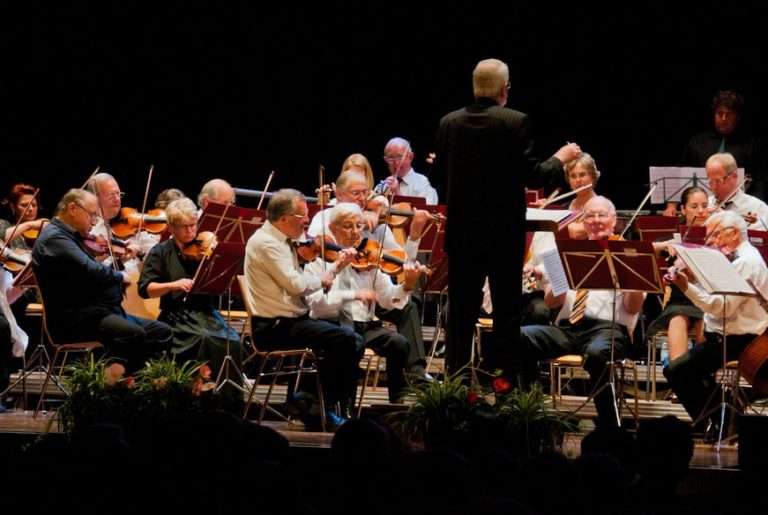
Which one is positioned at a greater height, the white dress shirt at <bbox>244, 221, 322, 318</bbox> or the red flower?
the white dress shirt at <bbox>244, 221, 322, 318</bbox>

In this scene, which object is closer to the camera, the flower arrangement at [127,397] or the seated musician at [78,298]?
the flower arrangement at [127,397]

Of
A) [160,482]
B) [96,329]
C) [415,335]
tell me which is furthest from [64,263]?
[160,482]

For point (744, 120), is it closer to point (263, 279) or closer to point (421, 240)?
point (421, 240)

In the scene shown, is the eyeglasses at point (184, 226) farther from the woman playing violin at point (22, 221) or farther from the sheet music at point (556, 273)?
the sheet music at point (556, 273)

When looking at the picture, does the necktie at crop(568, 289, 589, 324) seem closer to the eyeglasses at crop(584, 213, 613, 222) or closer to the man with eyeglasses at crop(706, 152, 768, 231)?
the eyeglasses at crop(584, 213, 613, 222)

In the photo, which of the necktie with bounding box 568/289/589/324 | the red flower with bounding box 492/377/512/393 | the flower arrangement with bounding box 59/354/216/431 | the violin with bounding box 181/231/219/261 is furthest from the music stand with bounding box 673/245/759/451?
the violin with bounding box 181/231/219/261

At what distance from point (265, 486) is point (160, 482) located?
271 mm

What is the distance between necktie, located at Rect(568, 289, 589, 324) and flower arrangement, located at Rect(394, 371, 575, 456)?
1.57 m

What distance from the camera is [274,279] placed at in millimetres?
5352

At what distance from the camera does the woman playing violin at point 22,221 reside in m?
6.64

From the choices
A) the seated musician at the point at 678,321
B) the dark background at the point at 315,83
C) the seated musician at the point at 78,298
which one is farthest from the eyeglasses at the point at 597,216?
the dark background at the point at 315,83

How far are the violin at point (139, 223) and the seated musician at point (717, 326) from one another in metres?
3.32

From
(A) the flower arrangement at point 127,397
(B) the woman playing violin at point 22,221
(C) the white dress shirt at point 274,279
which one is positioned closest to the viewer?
(A) the flower arrangement at point 127,397

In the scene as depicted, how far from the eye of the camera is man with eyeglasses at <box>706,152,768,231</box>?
6.79m
